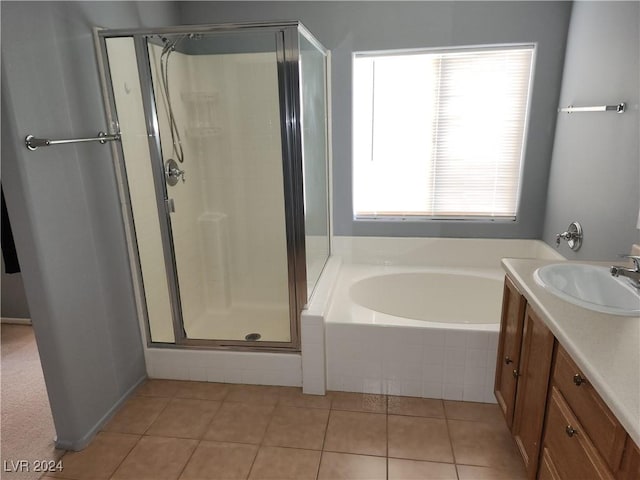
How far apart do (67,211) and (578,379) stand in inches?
80.7

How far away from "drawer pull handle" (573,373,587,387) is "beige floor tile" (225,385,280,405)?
5.05 ft

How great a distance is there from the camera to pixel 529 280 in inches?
66.6

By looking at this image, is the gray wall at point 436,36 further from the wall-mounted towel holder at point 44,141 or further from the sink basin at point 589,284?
the wall-mounted towel holder at point 44,141

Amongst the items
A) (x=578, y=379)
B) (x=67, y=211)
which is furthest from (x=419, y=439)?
(x=67, y=211)

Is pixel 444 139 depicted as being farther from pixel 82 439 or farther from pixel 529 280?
pixel 82 439

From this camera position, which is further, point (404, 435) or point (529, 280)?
point (404, 435)

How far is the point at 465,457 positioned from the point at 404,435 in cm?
29

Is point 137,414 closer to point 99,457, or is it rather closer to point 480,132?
point 99,457

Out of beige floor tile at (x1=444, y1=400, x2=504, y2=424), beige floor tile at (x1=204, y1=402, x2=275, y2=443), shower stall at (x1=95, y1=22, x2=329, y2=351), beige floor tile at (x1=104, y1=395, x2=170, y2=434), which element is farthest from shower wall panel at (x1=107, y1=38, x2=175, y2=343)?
beige floor tile at (x1=444, y1=400, x2=504, y2=424)

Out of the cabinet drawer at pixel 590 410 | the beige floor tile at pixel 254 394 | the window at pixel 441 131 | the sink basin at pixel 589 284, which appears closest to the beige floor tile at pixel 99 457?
the beige floor tile at pixel 254 394

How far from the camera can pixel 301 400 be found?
2.36 metres

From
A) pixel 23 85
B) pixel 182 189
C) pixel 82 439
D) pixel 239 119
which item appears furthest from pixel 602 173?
pixel 82 439

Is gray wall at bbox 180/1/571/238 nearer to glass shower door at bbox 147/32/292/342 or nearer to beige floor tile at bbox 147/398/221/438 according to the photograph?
glass shower door at bbox 147/32/292/342

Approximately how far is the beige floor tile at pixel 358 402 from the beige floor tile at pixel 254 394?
Result: 1.07 feet
